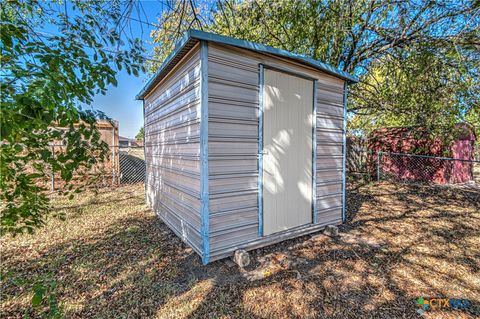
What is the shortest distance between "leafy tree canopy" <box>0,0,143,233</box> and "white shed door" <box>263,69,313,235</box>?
1.72 m

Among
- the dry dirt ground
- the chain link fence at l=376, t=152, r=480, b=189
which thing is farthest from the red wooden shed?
the dry dirt ground

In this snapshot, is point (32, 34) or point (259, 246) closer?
point (32, 34)

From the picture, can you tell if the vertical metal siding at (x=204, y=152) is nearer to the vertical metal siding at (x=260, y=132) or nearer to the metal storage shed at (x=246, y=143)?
the metal storage shed at (x=246, y=143)

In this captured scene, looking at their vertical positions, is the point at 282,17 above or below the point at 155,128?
above

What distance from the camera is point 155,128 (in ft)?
14.4

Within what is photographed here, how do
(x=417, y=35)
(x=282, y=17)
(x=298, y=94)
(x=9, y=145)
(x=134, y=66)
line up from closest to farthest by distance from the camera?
(x=9, y=145) < (x=134, y=66) < (x=298, y=94) < (x=417, y=35) < (x=282, y=17)

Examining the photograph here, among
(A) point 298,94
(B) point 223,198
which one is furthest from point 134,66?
(A) point 298,94

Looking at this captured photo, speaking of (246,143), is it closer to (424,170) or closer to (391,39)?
(391,39)

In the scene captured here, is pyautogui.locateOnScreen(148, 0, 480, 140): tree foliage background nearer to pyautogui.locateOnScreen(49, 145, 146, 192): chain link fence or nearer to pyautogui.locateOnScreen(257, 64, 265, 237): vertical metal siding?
pyautogui.locateOnScreen(257, 64, 265, 237): vertical metal siding

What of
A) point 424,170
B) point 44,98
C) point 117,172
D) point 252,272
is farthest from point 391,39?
point 117,172

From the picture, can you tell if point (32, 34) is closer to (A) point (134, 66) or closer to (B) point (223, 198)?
(A) point (134, 66)

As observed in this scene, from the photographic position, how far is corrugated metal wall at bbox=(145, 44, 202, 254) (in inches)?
106

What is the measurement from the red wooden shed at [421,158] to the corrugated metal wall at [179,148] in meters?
7.09

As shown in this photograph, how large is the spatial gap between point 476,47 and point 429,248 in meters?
3.48
